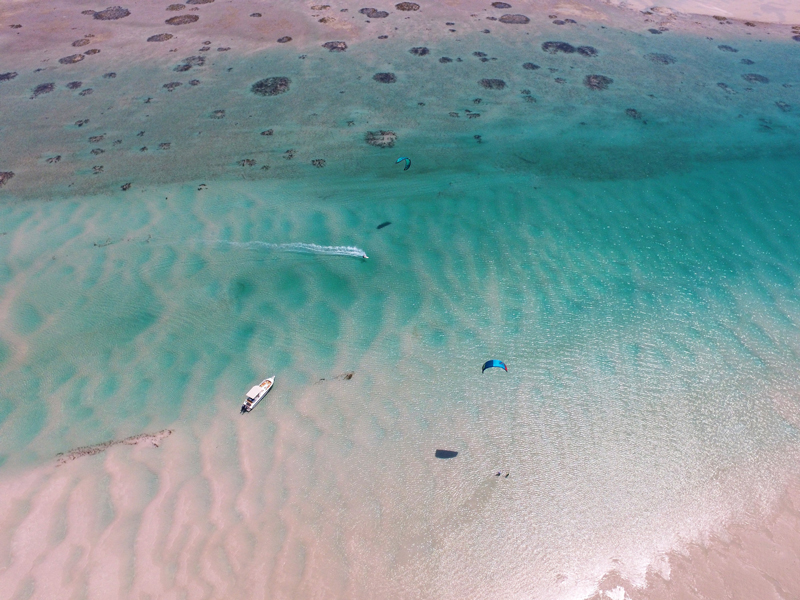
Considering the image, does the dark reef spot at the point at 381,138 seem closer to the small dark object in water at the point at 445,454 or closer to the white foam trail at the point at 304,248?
the white foam trail at the point at 304,248

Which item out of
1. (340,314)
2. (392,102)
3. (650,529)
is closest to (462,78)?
(392,102)

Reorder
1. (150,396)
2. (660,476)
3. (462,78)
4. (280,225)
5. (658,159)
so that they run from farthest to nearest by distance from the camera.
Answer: (462,78) → (658,159) → (280,225) → (150,396) → (660,476)

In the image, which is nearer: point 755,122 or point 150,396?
point 150,396

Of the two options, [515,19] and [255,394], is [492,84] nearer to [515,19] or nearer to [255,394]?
[515,19]

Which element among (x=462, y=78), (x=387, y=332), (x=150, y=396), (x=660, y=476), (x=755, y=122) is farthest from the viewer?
(x=462, y=78)

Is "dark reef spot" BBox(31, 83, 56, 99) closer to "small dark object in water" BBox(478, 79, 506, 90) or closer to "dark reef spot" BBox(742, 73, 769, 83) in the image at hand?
"small dark object in water" BBox(478, 79, 506, 90)

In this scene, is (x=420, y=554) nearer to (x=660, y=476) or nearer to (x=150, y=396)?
(x=660, y=476)

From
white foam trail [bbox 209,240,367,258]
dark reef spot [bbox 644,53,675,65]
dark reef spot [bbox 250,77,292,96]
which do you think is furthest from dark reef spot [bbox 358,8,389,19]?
white foam trail [bbox 209,240,367,258]

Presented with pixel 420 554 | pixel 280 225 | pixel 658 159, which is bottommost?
pixel 420 554
